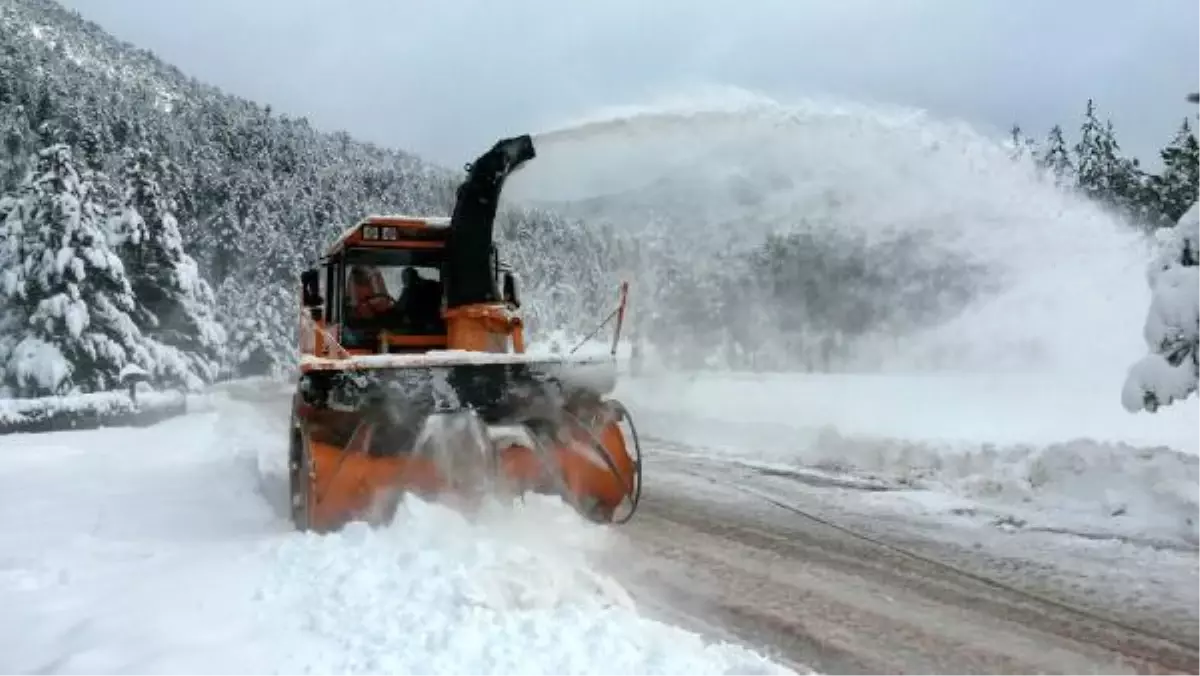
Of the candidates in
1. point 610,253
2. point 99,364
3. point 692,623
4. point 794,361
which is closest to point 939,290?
point 692,623

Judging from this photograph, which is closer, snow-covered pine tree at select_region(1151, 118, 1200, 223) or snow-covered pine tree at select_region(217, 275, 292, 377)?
snow-covered pine tree at select_region(1151, 118, 1200, 223)

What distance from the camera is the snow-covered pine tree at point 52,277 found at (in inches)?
1139

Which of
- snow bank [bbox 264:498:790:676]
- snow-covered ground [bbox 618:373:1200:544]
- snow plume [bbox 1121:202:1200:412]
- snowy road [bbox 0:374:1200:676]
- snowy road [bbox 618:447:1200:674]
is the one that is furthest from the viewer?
snow-covered ground [bbox 618:373:1200:544]

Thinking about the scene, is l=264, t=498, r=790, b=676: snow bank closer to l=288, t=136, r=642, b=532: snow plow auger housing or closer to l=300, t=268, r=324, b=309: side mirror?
l=288, t=136, r=642, b=532: snow plow auger housing

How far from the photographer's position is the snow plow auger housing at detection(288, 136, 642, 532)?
7121 millimetres

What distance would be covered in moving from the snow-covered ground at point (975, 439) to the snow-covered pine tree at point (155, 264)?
1915 cm

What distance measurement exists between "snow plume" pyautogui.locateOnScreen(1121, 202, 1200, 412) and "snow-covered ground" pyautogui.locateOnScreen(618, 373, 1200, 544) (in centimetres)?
90

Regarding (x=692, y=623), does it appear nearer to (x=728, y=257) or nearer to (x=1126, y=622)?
(x=1126, y=622)

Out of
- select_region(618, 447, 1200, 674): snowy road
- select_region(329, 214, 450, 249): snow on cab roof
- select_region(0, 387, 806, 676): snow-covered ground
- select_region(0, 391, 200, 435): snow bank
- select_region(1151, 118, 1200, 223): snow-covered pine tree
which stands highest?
select_region(1151, 118, 1200, 223): snow-covered pine tree

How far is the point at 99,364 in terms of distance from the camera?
3069 centimetres

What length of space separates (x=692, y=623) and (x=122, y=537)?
4615 millimetres

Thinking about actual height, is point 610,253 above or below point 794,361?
above

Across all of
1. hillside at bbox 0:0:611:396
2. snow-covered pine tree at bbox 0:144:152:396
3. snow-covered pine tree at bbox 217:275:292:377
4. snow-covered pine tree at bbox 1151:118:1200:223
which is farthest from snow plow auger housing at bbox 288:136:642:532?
snow-covered pine tree at bbox 217:275:292:377

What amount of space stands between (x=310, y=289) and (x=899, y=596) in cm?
600
